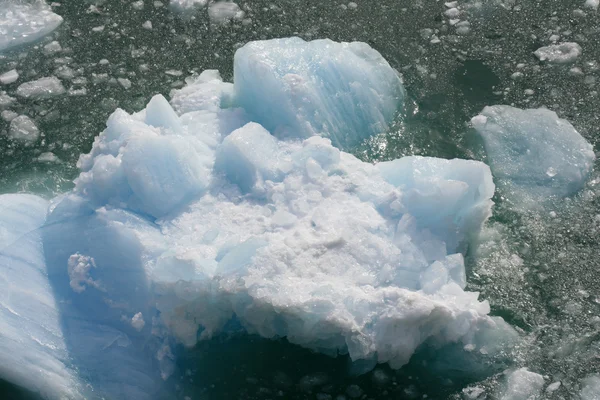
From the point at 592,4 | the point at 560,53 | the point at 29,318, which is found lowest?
the point at 29,318

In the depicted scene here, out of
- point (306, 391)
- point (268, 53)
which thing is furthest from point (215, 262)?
point (268, 53)

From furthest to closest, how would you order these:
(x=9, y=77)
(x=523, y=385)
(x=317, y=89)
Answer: (x=9, y=77) < (x=317, y=89) < (x=523, y=385)

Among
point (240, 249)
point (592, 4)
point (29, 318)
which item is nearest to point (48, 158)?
point (29, 318)

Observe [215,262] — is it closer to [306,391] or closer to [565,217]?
[306,391]

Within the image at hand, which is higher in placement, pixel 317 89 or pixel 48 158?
pixel 317 89

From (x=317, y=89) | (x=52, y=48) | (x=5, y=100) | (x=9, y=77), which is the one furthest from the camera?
(x=52, y=48)

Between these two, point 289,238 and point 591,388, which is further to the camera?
point 289,238

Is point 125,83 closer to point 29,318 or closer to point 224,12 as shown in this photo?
point 224,12
